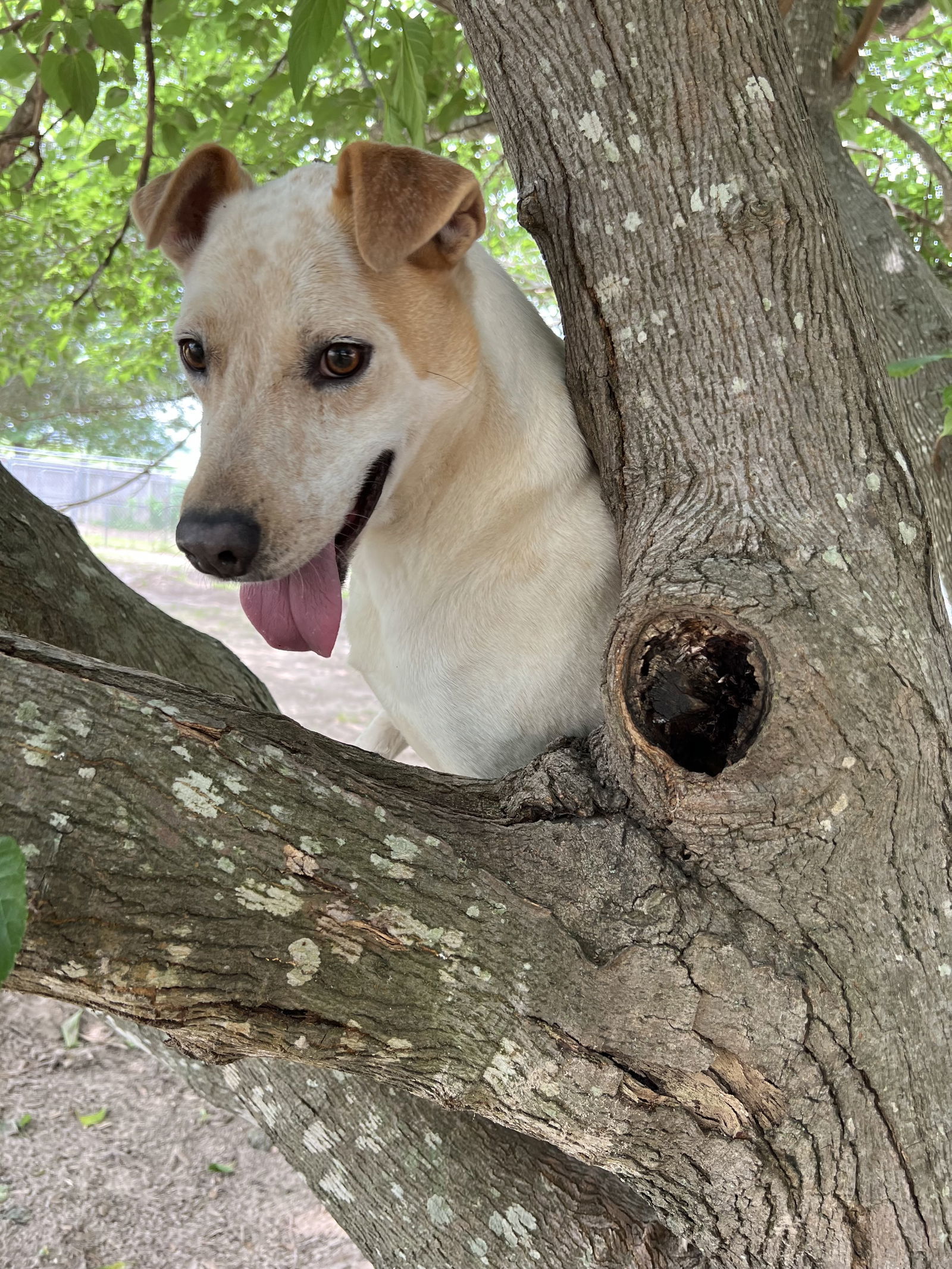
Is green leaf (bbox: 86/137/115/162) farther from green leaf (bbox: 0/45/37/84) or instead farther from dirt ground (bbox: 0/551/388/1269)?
dirt ground (bbox: 0/551/388/1269)

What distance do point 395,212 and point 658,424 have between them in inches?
24.1

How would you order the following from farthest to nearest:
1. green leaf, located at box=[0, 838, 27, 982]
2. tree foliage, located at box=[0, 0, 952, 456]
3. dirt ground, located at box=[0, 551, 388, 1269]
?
dirt ground, located at box=[0, 551, 388, 1269]
tree foliage, located at box=[0, 0, 952, 456]
green leaf, located at box=[0, 838, 27, 982]

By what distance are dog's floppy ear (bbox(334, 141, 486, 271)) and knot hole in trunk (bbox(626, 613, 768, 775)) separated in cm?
87

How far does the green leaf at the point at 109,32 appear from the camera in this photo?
2.32 meters

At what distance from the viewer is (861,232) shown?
3.07 meters

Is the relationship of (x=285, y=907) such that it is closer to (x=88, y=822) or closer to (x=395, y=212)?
(x=88, y=822)

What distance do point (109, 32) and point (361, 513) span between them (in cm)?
135

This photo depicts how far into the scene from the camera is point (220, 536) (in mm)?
1739

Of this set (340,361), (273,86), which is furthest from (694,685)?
(273,86)

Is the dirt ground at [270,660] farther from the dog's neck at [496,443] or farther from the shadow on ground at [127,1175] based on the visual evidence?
the dog's neck at [496,443]

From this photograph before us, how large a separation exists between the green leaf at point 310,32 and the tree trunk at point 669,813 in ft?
1.26

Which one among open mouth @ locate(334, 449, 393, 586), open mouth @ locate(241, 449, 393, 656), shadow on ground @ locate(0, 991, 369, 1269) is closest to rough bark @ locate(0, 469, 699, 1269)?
open mouth @ locate(241, 449, 393, 656)

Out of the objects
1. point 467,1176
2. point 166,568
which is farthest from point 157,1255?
point 166,568

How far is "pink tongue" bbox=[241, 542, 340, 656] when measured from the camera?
1925 millimetres
